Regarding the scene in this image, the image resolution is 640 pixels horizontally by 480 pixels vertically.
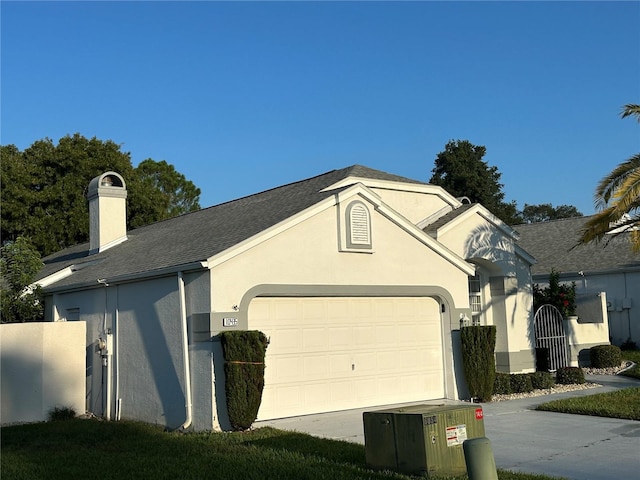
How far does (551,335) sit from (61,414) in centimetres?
1483

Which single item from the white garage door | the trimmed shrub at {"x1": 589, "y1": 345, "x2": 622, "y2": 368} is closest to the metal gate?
the trimmed shrub at {"x1": 589, "y1": 345, "x2": 622, "y2": 368}

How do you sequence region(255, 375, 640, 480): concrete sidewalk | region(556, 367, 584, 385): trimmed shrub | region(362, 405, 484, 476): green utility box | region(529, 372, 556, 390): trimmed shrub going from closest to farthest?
region(362, 405, 484, 476): green utility box
region(255, 375, 640, 480): concrete sidewalk
region(529, 372, 556, 390): trimmed shrub
region(556, 367, 584, 385): trimmed shrub

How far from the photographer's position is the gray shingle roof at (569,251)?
30.3 metres

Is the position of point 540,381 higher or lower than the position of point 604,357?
lower

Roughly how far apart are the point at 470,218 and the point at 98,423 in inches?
443

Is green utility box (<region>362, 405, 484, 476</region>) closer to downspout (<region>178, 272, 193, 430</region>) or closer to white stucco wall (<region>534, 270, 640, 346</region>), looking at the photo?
downspout (<region>178, 272, 193, 430</region>)

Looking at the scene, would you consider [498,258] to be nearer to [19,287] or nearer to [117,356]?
[117,356]

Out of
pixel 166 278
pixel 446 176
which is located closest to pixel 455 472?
pixel 166 278

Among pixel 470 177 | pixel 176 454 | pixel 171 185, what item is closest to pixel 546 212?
pixel 470 177

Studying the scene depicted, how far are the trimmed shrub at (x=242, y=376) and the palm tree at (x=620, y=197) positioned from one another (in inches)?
389

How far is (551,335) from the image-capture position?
22.7 m

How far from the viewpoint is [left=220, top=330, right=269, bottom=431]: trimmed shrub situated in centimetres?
1289

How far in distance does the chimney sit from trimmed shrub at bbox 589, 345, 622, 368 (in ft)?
51.6

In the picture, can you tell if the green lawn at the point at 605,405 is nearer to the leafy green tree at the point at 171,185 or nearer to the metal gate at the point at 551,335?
the metal gate at the point at 551,335
